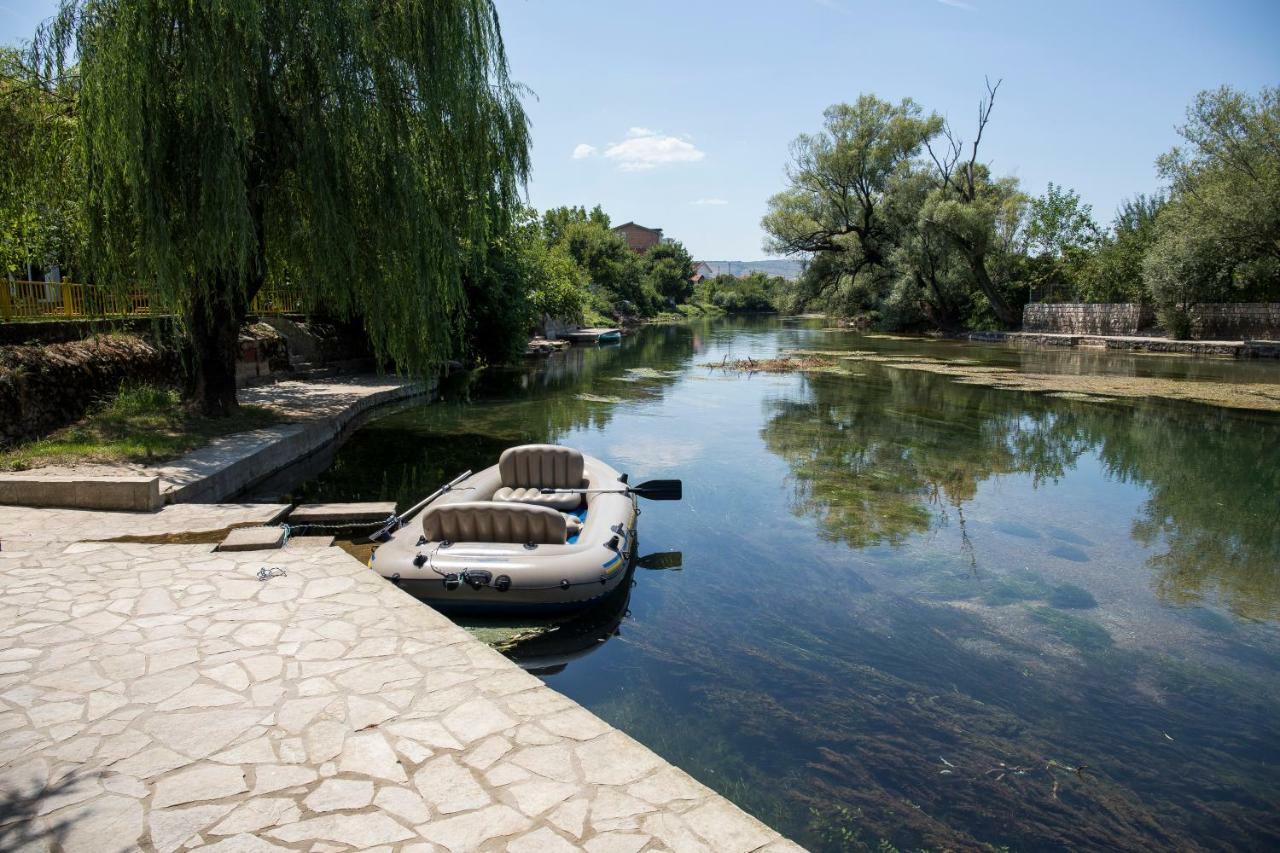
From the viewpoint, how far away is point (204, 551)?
5410 mm

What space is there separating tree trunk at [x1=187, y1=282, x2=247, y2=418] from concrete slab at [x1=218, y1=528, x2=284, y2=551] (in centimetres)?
546

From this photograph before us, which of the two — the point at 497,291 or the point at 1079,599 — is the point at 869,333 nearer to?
the point at 497,291

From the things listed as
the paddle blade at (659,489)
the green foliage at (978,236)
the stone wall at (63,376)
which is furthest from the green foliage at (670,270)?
the paddle blade at (659,489)

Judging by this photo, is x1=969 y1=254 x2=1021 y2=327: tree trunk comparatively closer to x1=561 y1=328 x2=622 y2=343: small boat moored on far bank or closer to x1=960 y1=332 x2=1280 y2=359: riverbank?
x1=960 y1=332 x2=1280 y2=359: riverbank

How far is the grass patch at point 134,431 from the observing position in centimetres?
797

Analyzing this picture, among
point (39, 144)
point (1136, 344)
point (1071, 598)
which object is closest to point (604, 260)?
point (1136, 344)

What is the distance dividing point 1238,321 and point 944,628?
3174cm

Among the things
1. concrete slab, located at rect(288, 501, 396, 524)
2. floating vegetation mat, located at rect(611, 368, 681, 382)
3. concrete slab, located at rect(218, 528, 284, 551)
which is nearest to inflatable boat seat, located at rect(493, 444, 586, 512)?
concrete slab, located at rect(288, 501, 396, 524)

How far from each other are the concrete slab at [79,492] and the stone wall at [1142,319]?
3458cm

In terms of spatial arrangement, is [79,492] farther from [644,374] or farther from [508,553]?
[644,374]

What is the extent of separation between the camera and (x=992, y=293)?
3797 cm

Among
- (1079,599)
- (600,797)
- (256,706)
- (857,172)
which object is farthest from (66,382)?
(857,172)

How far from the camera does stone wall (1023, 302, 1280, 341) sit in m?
28.8

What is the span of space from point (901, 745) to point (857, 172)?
125 feet
